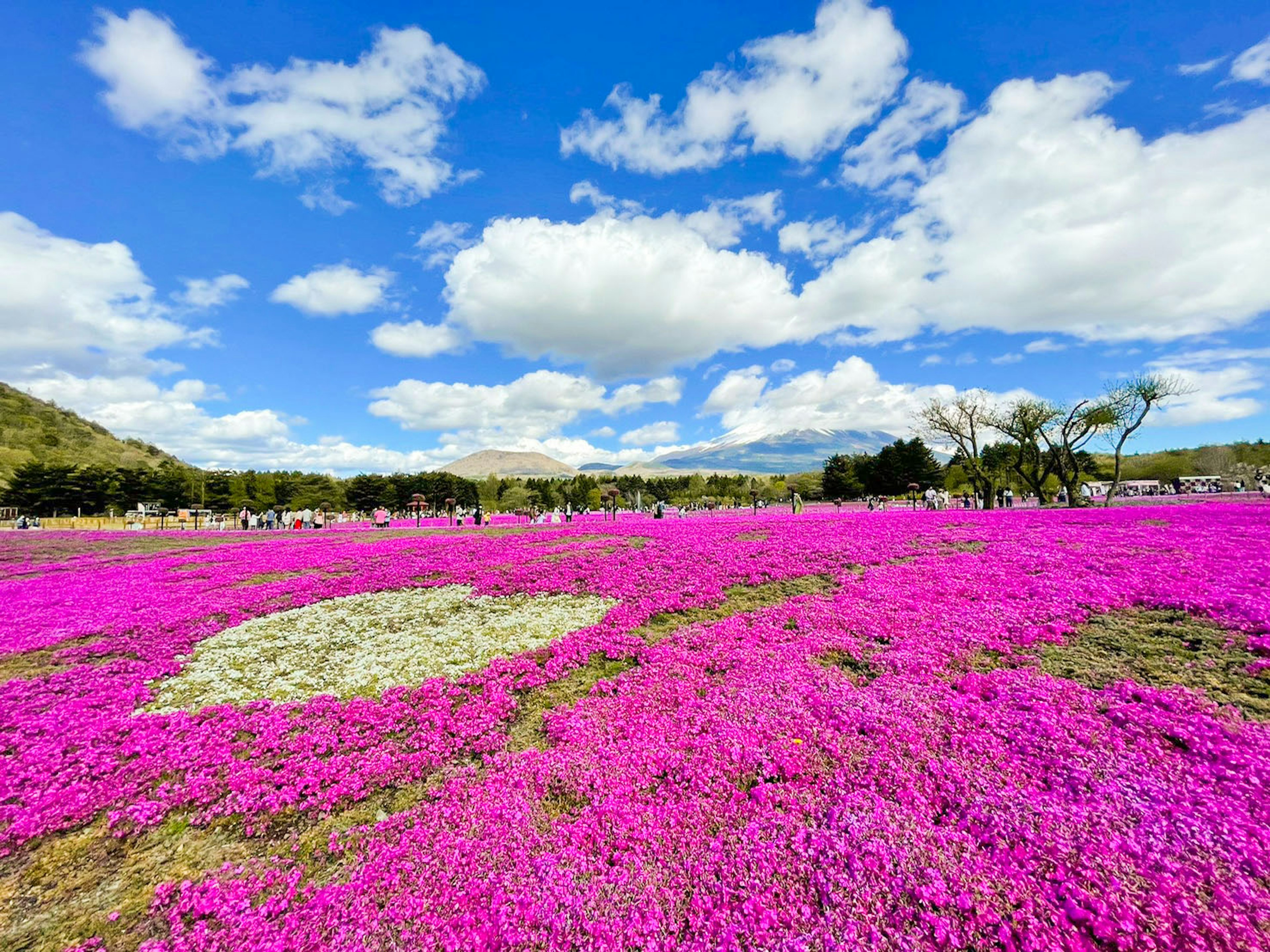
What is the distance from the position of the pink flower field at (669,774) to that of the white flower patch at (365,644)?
0.10 m

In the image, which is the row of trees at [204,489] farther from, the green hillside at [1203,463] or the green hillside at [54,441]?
the green hillside at [1203,463]

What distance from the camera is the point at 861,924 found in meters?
3.85

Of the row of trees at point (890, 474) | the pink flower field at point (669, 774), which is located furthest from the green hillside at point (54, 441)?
the row of trees at point (890, 474)

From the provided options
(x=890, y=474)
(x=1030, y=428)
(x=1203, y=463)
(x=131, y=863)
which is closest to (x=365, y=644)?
(x=131, y=863)

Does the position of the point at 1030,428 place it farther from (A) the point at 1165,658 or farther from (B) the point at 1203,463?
(B) the point at 1203,463

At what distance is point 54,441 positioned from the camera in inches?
5669

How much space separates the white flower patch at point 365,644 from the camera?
9.37 meters

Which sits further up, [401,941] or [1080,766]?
[1080,766]

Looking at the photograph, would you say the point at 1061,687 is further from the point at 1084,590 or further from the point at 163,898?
the point at 163,898

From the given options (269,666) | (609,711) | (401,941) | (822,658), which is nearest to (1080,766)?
(822,658)

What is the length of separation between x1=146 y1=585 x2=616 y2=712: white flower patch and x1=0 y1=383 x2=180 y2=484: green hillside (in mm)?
130104

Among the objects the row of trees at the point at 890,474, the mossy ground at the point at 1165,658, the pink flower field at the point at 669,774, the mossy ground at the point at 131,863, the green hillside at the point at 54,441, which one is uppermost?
the green hillside at the point at 54,441

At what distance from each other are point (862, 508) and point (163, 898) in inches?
3267

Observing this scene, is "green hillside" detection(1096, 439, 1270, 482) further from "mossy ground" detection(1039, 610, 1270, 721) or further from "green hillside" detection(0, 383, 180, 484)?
"green hillside" detection(0, 383, 180, 484)
